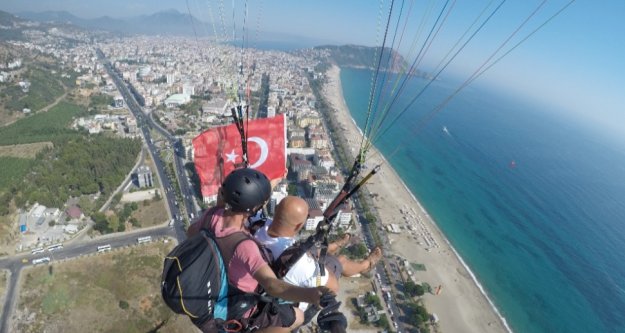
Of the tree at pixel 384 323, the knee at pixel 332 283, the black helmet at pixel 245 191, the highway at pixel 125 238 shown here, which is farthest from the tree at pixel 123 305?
the knee at pixel 332 283

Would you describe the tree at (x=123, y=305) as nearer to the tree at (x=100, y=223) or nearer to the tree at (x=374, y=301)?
the tree at (x=100, y=223)

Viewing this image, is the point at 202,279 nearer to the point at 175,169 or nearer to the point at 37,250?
the point at 37,250

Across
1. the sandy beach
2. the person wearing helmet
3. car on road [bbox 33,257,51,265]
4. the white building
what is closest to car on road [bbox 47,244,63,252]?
car on road [bbox 33,257,51,265]

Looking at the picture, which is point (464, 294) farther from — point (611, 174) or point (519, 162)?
point (611, 174)

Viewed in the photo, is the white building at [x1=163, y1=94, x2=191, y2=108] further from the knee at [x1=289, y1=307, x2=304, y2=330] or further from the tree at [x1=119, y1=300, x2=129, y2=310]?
the knee at [x1=289, y1=307, x2=304, y2=330]

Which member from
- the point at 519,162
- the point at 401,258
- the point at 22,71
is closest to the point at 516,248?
the point at 401,258

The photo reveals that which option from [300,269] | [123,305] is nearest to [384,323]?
[123,305]

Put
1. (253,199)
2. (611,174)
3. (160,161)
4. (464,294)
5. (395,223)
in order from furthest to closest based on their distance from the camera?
(611,174), (160,161), (395,223), (464,294), (253,199)
